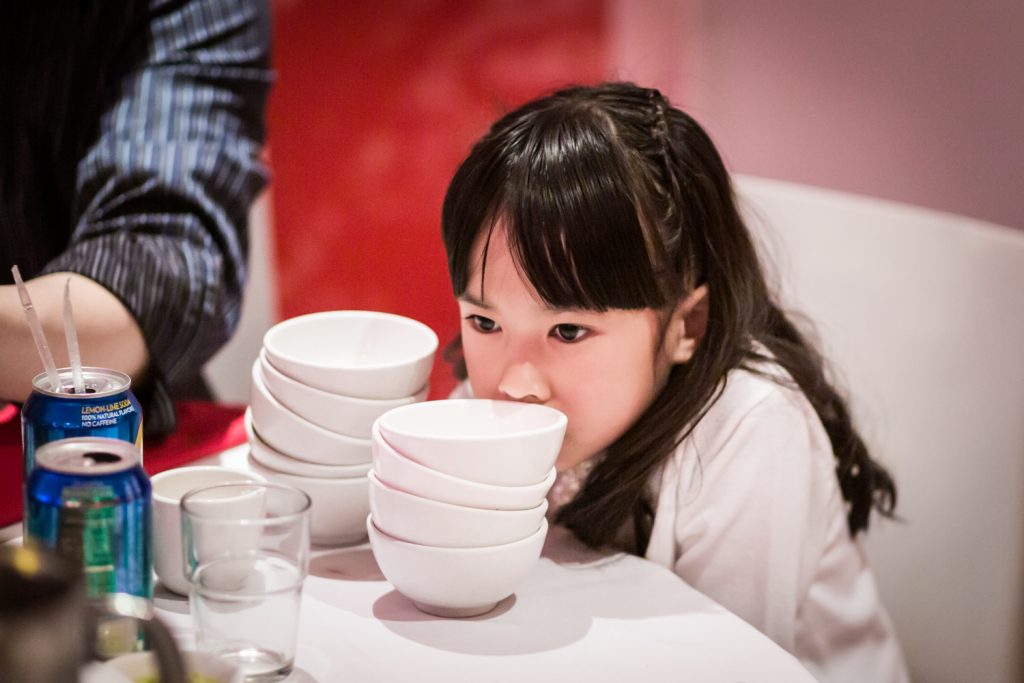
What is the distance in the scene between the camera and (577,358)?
1053 mm

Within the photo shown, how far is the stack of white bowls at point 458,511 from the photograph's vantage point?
0.82 metres

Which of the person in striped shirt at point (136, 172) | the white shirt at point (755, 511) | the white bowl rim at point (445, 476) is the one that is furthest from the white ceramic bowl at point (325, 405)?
the white shirt at point (755, 511)

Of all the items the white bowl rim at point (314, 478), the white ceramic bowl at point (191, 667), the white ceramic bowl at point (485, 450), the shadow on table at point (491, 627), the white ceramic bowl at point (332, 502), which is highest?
the white ceramic bowl at point (485, 450)

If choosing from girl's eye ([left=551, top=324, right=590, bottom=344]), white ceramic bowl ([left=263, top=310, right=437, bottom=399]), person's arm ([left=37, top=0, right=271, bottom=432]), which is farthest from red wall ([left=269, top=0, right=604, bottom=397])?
girl's eye ([left=551, top=324, right=590, bottom=344])

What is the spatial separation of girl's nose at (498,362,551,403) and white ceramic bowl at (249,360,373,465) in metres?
0.15

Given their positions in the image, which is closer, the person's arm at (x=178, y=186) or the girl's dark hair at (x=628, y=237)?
the girl's dark hair at (x=628, y=237)

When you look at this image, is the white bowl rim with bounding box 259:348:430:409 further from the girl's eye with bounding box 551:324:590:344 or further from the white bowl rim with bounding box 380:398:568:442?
the girl's eye with bounding box 551:324:590:344

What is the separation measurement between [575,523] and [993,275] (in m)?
0.61

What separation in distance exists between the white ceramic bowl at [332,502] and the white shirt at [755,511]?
1.06 feet

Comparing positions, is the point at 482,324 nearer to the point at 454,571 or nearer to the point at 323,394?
the point at 323,394

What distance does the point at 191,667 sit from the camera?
27.2 inches

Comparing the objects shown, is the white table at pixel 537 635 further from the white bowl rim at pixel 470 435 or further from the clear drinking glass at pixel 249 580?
the white bowl rim at pixel 470 435

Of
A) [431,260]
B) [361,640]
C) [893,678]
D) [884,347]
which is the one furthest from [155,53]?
[431,260]

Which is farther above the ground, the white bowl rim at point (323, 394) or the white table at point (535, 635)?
the white bowl rim at point (323, 394)
